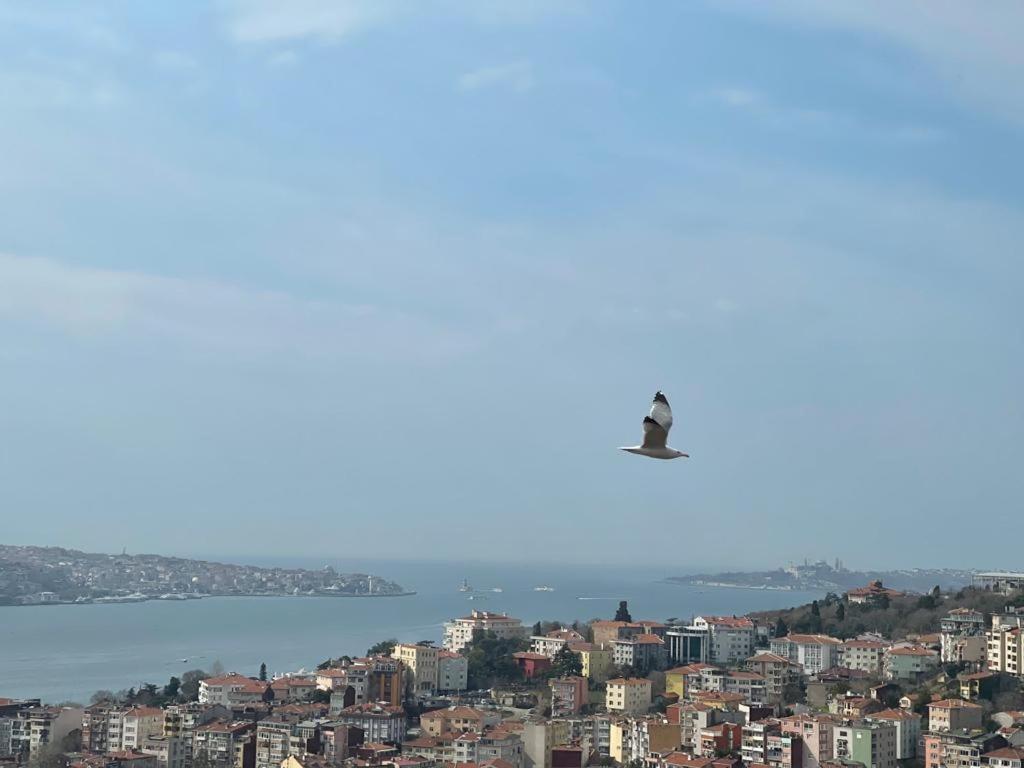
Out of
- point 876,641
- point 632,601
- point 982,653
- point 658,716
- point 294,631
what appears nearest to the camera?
point 658,716

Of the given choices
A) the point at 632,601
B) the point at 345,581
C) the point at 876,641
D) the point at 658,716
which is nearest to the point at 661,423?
the point at 658,716

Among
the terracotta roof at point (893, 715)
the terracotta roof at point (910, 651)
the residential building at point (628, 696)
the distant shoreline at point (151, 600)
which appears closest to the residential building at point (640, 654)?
the residential building at point (628, 696)

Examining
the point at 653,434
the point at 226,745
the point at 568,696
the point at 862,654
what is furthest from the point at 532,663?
the point at 653,434

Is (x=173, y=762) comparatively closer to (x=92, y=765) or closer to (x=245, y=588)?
(x=92, y=765)

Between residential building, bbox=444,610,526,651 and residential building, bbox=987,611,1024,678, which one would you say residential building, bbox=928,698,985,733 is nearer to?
residential building, bbox=987,611,1024,678

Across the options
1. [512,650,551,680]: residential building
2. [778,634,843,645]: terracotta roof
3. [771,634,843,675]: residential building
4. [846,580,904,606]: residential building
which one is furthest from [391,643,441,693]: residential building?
[846,580,904,606]: residential building

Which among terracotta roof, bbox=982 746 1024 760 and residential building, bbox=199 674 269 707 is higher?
terracotta roof, bbox=982 746 1024 760
